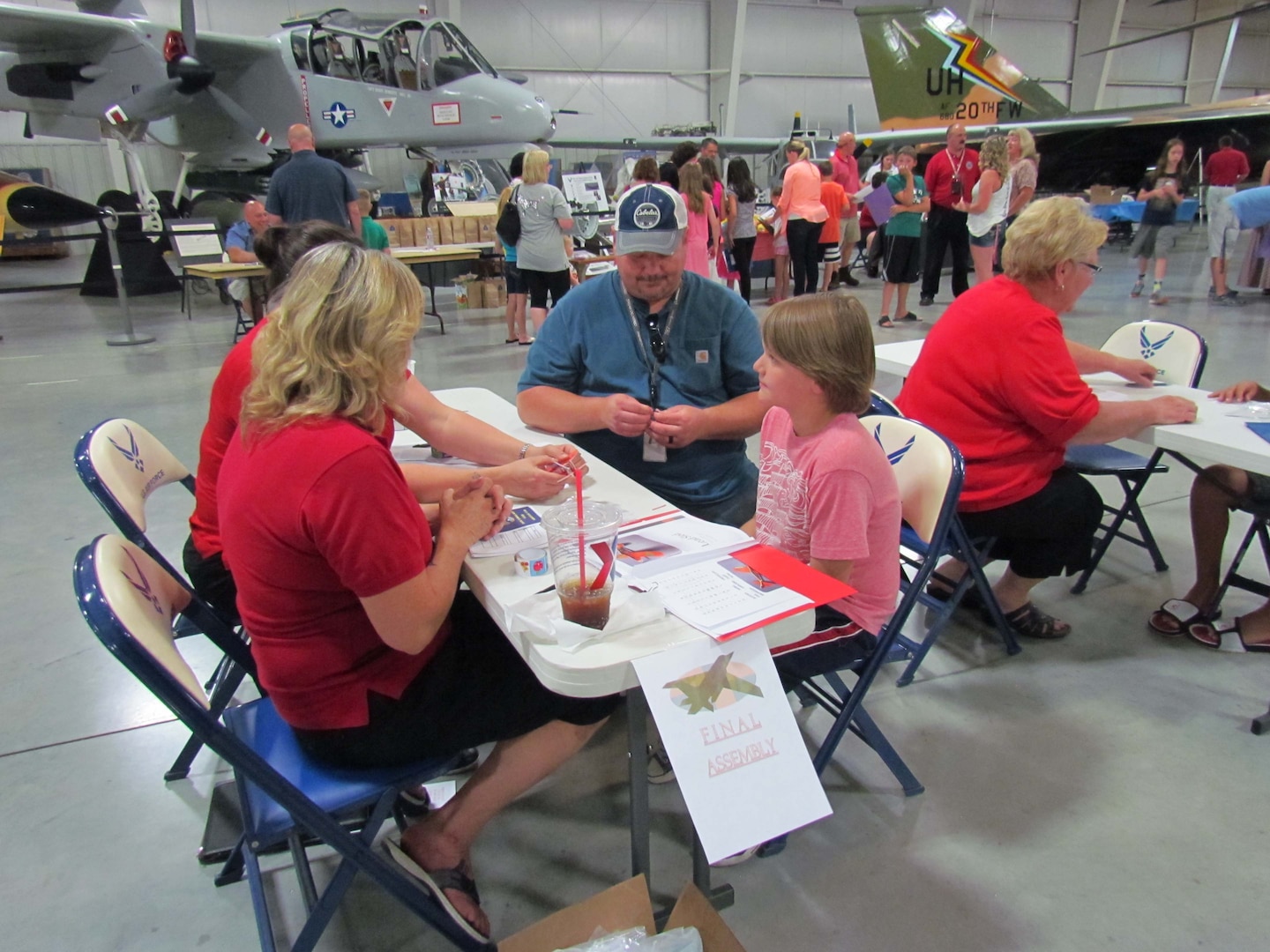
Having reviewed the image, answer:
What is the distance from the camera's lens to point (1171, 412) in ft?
6.99

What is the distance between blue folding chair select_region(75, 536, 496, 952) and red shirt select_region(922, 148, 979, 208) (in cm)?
759

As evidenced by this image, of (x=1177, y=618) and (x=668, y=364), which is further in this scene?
(x=1177, y=618)

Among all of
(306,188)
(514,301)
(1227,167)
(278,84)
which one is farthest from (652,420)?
(278,84)

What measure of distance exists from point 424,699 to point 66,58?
12084mm

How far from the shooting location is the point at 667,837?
5.82 ft

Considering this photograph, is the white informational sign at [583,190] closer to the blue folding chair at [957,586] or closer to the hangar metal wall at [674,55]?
the hangar metal wall at [674,55]

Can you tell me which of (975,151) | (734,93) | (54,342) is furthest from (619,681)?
(734,93)

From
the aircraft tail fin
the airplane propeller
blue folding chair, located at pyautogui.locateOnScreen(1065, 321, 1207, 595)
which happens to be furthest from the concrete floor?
the aircraft tail fin

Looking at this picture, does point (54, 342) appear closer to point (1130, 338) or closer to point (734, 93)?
point (1130, 338)

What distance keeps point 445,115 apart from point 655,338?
9.72m

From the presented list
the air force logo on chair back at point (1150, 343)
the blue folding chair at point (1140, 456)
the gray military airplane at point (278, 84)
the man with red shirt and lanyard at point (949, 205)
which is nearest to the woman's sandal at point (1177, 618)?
the blue folding chair at point (1140, 456)

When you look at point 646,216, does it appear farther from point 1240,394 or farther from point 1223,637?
point 1223,637

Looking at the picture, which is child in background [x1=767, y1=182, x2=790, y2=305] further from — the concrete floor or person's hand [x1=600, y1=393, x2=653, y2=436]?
person's hand [x1=600, y1=393, x2=653, y2=436]

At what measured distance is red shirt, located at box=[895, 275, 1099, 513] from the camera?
2.13m
